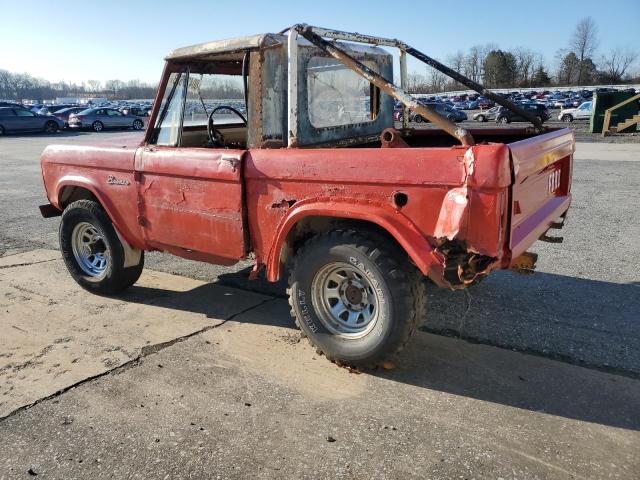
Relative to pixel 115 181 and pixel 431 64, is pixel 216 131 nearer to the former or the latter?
pixel 115 181

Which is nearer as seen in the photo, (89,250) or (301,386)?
(301,386)

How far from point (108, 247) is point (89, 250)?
463mm

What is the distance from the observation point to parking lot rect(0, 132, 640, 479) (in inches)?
104

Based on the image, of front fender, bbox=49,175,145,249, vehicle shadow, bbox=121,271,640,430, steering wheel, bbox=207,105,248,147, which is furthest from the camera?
front fender, bbox=49,175,145,249

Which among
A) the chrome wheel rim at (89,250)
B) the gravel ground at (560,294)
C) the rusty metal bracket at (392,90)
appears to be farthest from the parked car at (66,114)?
the rusty metal bracket at (392,90)

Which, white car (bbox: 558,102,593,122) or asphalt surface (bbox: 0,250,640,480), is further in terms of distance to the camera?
white car (bbox: 558,102,593,122)

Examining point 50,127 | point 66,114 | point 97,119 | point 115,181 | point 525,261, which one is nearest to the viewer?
point 525,261

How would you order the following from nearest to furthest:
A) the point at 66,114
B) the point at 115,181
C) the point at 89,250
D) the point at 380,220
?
the point at 380,220, the point at 115,181, the point at 89,250, the point at 66,114

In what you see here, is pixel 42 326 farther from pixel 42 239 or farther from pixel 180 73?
pixel 42 239

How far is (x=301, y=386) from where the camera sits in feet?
10.9

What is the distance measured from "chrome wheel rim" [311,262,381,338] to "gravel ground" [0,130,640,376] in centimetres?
85

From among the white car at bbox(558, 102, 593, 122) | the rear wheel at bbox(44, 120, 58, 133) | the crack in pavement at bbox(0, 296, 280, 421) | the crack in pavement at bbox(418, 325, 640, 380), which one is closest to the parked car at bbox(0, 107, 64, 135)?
the rear wheel at bbox(44, 120, 58, 133)

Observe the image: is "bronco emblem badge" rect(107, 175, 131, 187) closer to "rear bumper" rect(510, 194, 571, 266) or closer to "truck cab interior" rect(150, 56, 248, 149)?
"truck cab interior" rect(150, 56, 248, 149)

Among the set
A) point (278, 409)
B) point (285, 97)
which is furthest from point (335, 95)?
point (278, 409)
